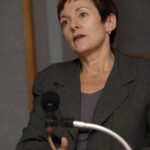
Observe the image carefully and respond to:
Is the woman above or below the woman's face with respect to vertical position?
below

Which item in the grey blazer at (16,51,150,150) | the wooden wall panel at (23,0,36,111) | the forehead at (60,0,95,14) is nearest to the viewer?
the grey blazer at (16,51,150,150)

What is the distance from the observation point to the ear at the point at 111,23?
1.53 m

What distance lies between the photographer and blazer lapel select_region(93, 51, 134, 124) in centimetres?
135

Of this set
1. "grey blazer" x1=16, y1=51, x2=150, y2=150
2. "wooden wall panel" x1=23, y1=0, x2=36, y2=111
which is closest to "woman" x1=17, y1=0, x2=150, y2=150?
"grey blazer" x1=16, y1=51, x2=150, y2=150

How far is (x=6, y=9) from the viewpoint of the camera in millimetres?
1945

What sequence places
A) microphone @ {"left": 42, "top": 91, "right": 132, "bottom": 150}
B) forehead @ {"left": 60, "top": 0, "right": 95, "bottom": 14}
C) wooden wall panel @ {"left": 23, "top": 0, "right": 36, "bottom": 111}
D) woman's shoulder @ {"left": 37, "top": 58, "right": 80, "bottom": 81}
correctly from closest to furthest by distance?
microphone @ {"left": 42, "top": 91, "right": 132, "bottom": 150}, forehead @ {"left": 60, "top": 0, "right": 95, "bottom": 14}, woman's shoulder @ {"left": 37, "top": 58, "right": 80, "bottom": 81}, wooden wall panel @ {"left": 23, "top": 0, "right": 36, "bottom": 111}

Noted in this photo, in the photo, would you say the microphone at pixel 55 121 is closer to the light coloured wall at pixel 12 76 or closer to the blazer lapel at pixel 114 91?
the blazer lapel at pixel 114 91

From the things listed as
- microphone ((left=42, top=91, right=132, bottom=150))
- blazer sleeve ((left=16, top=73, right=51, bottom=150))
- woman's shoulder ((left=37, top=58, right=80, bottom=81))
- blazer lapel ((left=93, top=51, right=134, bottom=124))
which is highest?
microphone ((left=42, top=91, right=132, bottom=150))

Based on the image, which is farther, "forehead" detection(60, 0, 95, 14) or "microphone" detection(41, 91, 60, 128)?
"forehead" detection(60, 0, 95, 14)

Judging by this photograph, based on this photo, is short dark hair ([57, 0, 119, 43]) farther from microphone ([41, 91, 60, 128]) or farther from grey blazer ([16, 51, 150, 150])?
microphone ([41, 91, 60, 128])

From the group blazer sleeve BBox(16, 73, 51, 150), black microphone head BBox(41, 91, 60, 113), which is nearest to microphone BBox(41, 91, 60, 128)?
black microphone head BBox(41, 91, 60, 113)

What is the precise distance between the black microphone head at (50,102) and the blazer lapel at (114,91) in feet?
1.51

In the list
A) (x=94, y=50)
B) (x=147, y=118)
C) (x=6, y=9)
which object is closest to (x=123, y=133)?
(x=147, y=118)

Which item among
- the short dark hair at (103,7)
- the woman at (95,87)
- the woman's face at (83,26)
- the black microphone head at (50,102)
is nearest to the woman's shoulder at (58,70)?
the woman at (95,87)
